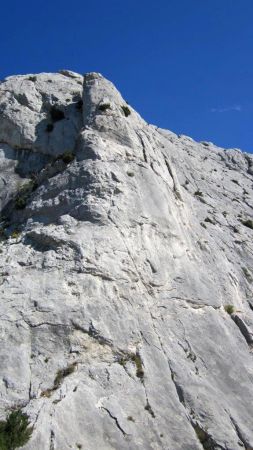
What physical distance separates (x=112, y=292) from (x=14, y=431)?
9.19 meters

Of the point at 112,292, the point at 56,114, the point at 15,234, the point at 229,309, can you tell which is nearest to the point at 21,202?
the point at 15,234

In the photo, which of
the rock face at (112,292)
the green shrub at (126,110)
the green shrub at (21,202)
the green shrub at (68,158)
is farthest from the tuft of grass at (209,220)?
the green shrub at (21,202)

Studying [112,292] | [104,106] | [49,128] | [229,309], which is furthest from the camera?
[49,128]

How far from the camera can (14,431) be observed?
17641 millimetres

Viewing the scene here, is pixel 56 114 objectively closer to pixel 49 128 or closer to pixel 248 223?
pixel 49 128

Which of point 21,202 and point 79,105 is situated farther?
point 79,105

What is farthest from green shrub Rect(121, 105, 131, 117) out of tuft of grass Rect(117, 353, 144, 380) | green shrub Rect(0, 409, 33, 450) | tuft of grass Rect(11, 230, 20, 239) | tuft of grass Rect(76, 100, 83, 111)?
green shrub Rect(0, 409, 33, 450)

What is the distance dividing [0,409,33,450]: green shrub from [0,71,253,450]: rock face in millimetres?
373

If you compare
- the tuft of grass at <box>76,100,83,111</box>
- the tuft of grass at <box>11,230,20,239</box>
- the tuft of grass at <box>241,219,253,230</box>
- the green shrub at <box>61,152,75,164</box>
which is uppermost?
the tuft of grass at <box>76,100,83,111</box>

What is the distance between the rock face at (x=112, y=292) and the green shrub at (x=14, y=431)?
1.22 feet

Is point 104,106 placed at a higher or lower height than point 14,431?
higher

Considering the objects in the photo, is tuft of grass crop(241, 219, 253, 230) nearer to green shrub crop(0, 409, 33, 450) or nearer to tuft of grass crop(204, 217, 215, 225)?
tuft of grass crop(204, 217, 215, 225)

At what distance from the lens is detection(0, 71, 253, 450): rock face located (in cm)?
2058

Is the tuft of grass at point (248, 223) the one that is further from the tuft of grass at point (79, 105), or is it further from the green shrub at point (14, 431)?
the green shrub at point (14, 431)
